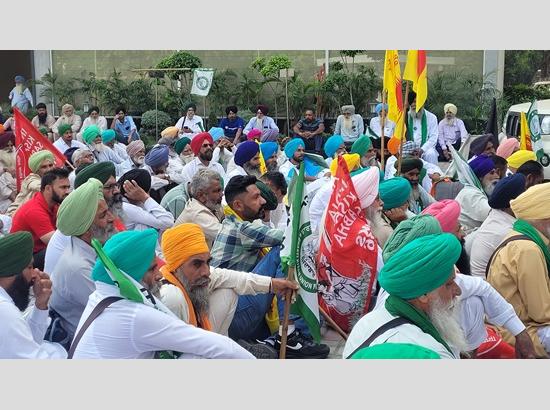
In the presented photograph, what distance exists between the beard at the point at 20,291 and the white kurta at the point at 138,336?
64 cm

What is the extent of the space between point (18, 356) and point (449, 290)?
1984 mm

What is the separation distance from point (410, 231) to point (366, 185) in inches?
75.9

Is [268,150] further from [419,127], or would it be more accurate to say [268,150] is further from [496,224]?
[496,224]

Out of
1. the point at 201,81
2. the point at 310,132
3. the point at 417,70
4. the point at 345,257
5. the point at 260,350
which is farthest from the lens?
the point at 201,81

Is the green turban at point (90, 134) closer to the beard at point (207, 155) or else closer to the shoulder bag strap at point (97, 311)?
the beard at point (207, 155)

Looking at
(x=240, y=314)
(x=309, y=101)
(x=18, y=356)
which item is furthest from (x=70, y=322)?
(x=309, y=101)

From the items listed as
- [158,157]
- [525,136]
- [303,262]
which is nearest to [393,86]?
[158,157]

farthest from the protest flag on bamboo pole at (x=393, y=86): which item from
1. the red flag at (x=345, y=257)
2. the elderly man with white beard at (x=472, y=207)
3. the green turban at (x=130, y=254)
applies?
the green turban at (x=130, y=254)

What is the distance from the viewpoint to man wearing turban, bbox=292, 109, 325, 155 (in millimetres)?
17516

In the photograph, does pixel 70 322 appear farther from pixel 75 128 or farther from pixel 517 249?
pixel 75 128

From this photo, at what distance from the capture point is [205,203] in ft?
20.8

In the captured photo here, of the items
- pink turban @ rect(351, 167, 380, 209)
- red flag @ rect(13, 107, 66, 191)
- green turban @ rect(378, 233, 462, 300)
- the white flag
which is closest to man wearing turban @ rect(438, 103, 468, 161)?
the white flag

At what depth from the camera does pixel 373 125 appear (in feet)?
54.7

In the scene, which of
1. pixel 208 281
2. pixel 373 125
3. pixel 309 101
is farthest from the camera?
pixel 309 101
